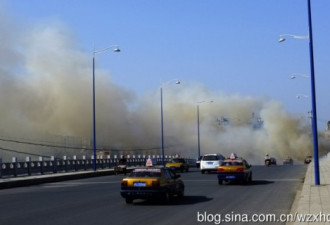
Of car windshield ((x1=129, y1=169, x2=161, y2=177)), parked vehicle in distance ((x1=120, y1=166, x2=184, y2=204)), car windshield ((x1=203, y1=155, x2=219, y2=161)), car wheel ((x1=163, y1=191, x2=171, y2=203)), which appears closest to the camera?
parked vehicle in distance ((x1=120, y1=166, x2=184, y2=204))

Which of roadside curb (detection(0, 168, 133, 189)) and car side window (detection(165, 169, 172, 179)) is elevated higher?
car side window (detection(165, 169, 172, 179))

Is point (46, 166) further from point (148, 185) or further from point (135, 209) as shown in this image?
point (135, 209)

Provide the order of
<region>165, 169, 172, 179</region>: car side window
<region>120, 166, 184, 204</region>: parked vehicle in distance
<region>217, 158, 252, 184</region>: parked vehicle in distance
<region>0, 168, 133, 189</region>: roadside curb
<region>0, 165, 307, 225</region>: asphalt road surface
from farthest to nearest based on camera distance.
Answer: <region>0, 168, 133, 189</region>: roadside curb < <region>217, 158, 252, 184</region>: parked vehicle in distance < <region>165, 169, 172, 179</region>: car side window < <region>120, 166, 184, 204</region>: parked vehicle in distance < <region>0, 165, 307, 225</region>: asphalt road surface

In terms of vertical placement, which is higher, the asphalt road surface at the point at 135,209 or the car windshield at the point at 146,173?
the car windshield at the point at 146,173

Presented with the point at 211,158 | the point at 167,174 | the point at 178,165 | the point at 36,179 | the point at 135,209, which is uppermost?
the point at 211,158

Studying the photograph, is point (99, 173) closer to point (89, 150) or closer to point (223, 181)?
point (223, 181)

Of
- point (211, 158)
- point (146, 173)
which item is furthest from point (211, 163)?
point (146, 173)

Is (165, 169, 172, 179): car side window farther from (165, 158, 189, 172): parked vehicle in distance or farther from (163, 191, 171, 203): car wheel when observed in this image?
(165, 158, 189, 172): parked vehicle in distance

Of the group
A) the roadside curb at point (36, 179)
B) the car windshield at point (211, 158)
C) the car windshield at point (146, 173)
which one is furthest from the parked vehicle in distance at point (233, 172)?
the car windshield at point (211, 158)

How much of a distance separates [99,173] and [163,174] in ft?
79.8

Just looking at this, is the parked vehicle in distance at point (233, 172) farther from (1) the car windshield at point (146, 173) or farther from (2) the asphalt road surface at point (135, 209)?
(1) the car windshield at point (146, 173)

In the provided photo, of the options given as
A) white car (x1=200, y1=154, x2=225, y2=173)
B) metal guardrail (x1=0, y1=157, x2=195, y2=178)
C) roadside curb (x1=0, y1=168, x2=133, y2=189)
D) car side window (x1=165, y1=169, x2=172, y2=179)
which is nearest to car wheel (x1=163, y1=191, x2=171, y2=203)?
car side window (x1=165, y1=169, x2=172, y2=179)

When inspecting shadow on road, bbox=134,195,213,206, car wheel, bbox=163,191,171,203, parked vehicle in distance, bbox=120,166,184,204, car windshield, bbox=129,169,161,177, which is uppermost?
car windshield, bbox=129,169,161,177

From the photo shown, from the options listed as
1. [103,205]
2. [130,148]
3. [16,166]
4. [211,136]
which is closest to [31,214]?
[103,205]
